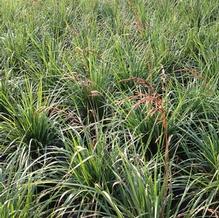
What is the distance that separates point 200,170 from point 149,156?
30cm

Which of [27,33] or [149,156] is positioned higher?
[27,33]

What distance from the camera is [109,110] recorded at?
2480 millimetres

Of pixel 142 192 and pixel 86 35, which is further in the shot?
pixel 86 35

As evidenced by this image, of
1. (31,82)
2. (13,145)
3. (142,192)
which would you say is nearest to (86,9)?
(31,82)

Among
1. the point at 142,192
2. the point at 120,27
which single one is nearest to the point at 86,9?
Result: the point at 120,27

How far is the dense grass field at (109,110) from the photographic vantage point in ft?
5.64

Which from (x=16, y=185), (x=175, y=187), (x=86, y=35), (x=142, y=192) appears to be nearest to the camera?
(x=142, y=192)

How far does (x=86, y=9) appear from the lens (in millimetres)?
3992

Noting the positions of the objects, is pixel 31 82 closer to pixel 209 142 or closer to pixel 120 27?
pixel 120 27

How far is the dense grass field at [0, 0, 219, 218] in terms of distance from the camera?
1.72 metres

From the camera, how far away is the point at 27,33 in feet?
11.0

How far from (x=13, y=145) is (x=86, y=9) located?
2115 millimetres

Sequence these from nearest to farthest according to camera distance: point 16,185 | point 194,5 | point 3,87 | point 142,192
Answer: point 142,192, point 16,185, point 3,87, point 194,5

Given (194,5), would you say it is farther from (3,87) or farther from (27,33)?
(3,87)
